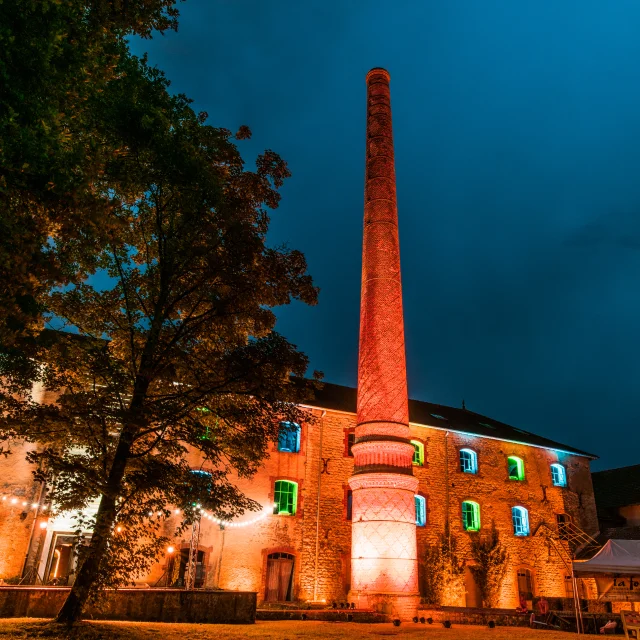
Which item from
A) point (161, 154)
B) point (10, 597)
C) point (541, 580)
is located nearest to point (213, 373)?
point (161, 154)

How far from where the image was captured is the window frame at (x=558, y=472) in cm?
2477

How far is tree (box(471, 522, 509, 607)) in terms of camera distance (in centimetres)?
2047

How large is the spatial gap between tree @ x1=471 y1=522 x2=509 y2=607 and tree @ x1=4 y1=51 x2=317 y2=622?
14.5m

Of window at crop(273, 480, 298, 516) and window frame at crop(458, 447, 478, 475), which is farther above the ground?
window frame at crop(458, 447, 478, 475)

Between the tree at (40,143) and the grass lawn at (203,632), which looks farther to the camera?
the grass lawn at (203,632)

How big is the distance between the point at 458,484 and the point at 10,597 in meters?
16.7

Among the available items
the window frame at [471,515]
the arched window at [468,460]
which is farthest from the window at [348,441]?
the window frame at [471,515]

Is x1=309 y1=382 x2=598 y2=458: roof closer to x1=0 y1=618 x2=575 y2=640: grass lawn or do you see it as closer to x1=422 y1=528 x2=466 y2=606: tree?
x1=422 y1=528 x2=466 y2=606: tree

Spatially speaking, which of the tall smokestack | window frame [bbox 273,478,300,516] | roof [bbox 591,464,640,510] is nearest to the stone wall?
window frame [bbox 273,478,300,516]

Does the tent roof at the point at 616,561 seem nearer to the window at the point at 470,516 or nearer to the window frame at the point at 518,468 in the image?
the window at the point at 470,516

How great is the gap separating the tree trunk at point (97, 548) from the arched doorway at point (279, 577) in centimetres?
1067

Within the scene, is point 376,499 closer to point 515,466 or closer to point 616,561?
point 616,561

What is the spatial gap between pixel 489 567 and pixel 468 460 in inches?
164

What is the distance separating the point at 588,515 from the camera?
24766mm
